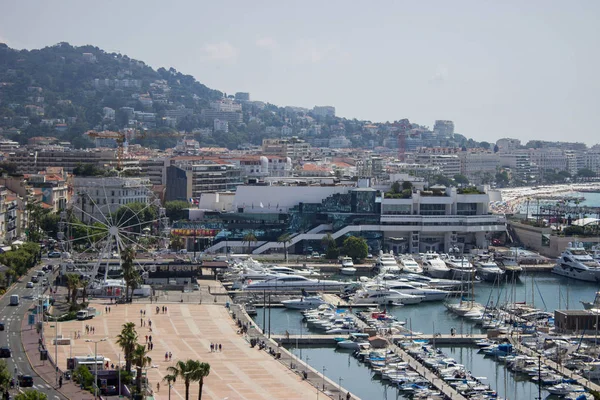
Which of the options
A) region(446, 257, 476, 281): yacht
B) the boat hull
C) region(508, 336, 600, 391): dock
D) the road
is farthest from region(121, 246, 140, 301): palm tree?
the boat hull

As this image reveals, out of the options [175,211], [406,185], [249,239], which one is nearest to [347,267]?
[249,239]

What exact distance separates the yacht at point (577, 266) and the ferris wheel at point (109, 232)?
24861 mm

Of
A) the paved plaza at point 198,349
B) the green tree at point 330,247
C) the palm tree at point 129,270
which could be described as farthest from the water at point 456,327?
the green tree at point 330,247

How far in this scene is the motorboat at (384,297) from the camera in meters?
61.0

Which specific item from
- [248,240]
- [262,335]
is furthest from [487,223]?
[262,335]

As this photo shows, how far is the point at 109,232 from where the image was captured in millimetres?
62000

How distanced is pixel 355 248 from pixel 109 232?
65.3ft

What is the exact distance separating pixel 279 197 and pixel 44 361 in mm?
42980

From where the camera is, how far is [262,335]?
49.7 metres

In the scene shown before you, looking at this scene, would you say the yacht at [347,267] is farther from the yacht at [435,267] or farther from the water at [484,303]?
the water at [484,303]

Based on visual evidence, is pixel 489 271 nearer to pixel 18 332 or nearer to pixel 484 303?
pixel 484 303

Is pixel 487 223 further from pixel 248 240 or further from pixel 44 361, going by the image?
pixel 44 361

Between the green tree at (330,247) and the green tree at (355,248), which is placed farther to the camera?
the green tree at (330,247)

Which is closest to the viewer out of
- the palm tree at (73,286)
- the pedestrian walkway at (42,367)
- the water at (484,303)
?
the pedestrian walkway at (42,367)
